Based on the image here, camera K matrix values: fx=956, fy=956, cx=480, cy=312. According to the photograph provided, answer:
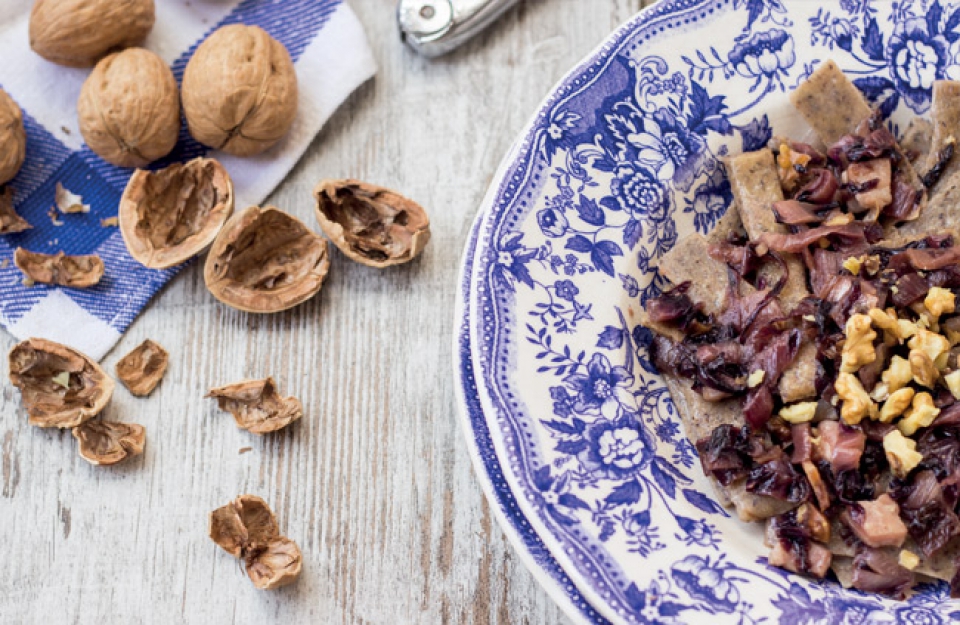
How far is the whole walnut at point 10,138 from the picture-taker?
9.30ft

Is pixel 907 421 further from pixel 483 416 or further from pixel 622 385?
pixel 483 416

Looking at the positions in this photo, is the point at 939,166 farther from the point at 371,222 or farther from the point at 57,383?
the point at 57,383

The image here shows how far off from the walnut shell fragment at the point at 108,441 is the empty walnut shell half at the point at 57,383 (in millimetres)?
39

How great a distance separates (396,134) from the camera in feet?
10.2

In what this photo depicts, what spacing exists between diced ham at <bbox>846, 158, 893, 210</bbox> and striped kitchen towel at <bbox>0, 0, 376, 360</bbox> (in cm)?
155

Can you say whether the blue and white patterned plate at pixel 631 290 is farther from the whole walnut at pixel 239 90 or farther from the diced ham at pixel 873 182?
the whole walnut at pixel 239 90

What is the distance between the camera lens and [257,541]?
2.70 metres

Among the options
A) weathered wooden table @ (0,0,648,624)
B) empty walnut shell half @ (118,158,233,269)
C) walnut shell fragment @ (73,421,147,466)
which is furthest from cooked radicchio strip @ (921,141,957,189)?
walnut shell fragment @ (73,421,147,466)

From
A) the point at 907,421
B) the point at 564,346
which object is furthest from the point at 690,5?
the point at 907,421

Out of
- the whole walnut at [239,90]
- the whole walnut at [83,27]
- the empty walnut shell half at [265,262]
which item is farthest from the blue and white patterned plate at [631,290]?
the whole walnut at [83,27]

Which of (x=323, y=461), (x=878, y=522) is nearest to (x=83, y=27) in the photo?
(x=323, y=461)

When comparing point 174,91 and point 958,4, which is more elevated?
point 958,4

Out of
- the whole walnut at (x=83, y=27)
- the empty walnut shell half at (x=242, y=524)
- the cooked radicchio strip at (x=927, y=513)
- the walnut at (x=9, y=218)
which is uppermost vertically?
the whole walnut at (x=83, y=27)

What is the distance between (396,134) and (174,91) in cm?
70
